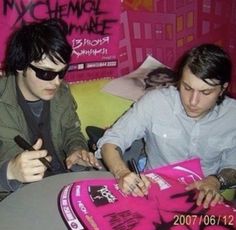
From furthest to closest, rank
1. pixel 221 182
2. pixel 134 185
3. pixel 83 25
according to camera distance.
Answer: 1. pixel 83 25
2. pixel 221 182
3. pixel 134 185

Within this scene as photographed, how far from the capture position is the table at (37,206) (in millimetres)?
1184

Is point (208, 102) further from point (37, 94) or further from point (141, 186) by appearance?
point (37, 94)

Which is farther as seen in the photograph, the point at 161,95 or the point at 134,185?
the point at 161,95

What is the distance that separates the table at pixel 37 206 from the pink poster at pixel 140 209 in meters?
0.03

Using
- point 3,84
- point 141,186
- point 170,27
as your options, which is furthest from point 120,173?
point 170,27

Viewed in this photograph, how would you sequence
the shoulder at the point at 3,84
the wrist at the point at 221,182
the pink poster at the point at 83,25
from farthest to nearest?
1. the pink poster at the point at 83,25
2. the shoulder at the point at 3,84
3. the wrist at the point at 221,182

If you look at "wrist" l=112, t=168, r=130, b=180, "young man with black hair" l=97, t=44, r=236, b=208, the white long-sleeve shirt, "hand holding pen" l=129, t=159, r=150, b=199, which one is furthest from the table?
the white long-sleeve shirt

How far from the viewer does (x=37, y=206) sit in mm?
1264

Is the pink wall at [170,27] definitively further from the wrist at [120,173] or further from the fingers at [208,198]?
the fingers at [208,198]

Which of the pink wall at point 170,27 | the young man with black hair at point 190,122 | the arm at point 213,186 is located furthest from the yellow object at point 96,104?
the arm at point 213,186

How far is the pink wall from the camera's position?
2.61 m

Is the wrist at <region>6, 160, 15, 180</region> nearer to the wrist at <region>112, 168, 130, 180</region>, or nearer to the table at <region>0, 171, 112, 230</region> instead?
the table at <region>0, 171, 112, 230</region>
